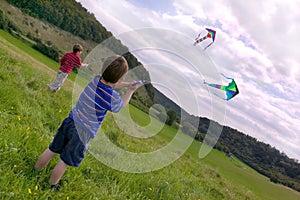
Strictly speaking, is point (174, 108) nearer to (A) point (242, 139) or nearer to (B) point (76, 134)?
(B) point (76, 134)

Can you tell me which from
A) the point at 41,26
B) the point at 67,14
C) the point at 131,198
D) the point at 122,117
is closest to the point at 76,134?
the point at 131,198

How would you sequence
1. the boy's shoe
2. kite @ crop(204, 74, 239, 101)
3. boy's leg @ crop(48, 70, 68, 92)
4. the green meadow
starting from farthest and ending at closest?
1. boy's leg @ crop(48, 70, 68, 92)
2. kite @ crop(204, 74, 239, 101)
3. the boy's shoe
4. the green meadow

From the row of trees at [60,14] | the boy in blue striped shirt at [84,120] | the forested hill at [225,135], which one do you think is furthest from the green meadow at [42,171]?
the row of trees at [60,14]

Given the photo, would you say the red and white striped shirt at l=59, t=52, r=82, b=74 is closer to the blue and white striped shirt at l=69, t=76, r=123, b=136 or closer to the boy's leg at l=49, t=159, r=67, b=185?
the blue and white striped shirt at l=69, t=76, r=123, b=136

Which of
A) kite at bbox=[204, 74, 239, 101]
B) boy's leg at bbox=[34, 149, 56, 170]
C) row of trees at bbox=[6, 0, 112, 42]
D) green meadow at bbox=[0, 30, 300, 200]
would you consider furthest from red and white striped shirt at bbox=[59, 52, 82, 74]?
row of trees at bbox=[6, 0, 112, 42]

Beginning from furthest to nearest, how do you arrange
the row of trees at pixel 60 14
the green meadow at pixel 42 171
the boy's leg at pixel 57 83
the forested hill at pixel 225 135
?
the row of trees at pixel 60 14, the forested hill at pixel 225 135, the boy's leg at pixel 57 83, the green meadow at pixel 42 171

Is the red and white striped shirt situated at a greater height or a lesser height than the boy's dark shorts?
greater

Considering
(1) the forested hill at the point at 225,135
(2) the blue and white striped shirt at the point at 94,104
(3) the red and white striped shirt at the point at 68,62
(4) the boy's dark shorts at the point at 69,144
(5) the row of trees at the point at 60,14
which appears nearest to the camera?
(4) the boy's dark shorts at the point at 69,144

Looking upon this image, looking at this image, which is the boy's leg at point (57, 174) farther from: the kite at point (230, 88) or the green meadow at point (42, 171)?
the kite at point (230, 88)

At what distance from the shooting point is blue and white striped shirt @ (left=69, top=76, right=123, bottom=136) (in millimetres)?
4449

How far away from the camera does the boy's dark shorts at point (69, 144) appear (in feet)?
14.2

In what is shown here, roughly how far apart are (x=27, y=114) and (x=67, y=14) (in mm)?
112887

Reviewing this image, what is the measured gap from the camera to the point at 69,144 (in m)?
4.37

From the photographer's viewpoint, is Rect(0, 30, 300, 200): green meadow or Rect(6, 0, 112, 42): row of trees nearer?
Rect(0, 30, 300, 200): green meadow
